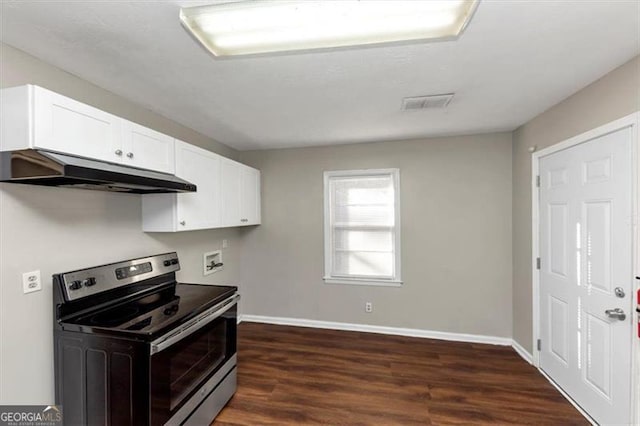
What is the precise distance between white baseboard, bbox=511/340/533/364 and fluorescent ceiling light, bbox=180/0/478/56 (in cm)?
317

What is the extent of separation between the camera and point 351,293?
3812 mm

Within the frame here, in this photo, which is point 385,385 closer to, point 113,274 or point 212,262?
point 212,262

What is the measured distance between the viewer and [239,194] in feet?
11.3

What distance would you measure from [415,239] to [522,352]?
1.61m

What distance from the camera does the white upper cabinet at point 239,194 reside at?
3.16m

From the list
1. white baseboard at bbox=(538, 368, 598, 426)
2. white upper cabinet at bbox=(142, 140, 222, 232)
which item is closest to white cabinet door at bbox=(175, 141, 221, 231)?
white upper cabinet at bbox=(142, 140, 222, 232)

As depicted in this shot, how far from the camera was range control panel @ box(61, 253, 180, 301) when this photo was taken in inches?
69.6

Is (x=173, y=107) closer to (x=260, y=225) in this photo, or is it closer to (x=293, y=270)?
(x=260, y=225)

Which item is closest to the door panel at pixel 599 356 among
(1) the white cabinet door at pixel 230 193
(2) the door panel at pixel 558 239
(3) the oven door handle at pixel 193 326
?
(2) the door panel at pixel 558 239

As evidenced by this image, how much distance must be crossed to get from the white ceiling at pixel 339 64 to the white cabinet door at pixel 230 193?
1.86 feet

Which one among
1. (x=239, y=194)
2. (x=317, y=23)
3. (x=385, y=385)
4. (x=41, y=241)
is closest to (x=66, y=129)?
(x=41, y=241)

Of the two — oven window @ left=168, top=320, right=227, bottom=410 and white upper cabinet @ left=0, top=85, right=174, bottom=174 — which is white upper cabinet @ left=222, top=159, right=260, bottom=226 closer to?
white upper cabinet @ left=0, top=85, right=174, bottom=174

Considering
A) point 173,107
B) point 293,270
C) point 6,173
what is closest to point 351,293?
point 293,270

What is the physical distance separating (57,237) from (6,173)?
0.50m
